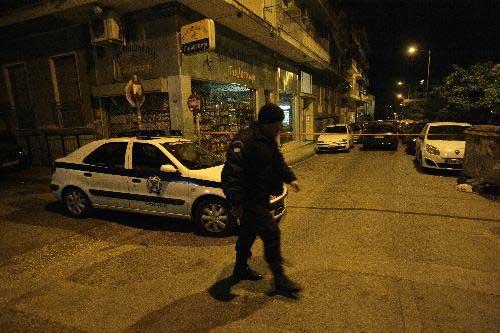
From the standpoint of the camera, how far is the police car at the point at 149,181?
4.95 meters

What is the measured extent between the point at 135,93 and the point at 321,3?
18.7 m

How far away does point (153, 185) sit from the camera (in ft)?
17.2

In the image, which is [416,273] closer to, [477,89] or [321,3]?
[477,89]

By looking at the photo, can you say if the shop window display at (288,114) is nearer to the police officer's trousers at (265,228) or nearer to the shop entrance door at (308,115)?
the shop entrance door at (308,115)

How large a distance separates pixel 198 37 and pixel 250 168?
7243mm

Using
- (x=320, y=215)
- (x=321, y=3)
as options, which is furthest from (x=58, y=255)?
(x=321, y=3)

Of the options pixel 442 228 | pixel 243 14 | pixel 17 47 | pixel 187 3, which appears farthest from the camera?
pixel 17 47

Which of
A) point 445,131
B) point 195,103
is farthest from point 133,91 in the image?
point 445,131

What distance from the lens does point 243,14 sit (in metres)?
10.9

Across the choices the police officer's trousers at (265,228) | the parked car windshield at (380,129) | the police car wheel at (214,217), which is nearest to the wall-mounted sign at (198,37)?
the police car wheel at (214,217)

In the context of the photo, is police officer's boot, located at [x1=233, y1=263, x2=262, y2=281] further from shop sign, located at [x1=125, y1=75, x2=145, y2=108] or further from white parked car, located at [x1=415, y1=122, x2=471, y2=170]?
white parked car, located at [x1=415, y1=122, x2=471, y2=170]

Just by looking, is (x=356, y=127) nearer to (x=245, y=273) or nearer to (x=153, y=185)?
(x=153, y=185)

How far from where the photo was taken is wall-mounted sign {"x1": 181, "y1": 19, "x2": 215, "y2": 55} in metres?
8.88

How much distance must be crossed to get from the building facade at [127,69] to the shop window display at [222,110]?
4 cm
